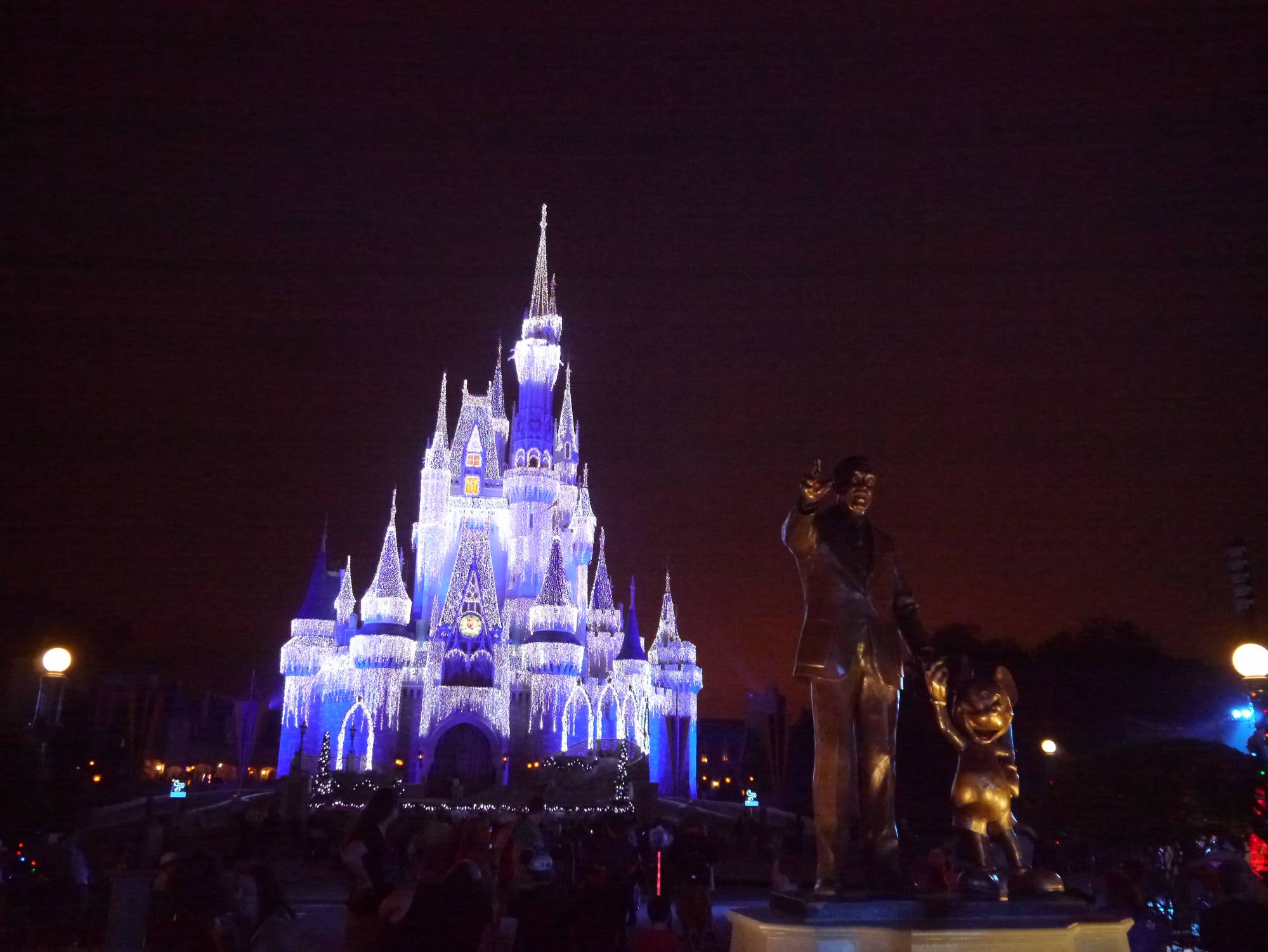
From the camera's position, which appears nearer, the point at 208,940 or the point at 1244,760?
the point at 208,940

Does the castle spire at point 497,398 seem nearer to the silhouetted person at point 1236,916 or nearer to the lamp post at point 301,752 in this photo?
the lamp post at point 301,752

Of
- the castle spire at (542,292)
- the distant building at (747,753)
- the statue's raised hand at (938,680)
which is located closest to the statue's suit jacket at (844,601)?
the statue's raised hand at (938,680)

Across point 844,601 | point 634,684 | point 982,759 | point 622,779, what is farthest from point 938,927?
point 634,684

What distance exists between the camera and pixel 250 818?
27.0 m

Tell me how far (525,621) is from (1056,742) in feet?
79.7

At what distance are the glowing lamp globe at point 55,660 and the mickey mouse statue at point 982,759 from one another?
949 centimetres

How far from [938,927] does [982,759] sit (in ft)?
3.67

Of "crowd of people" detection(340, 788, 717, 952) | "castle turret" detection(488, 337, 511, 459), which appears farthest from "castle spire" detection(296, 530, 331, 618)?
"crowd of people" detection(340, 788, 717, 952)

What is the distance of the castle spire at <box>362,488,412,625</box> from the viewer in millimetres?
48344

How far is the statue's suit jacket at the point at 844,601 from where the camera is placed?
→ 6172mm

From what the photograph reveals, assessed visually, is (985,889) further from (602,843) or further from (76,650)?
(76,650)

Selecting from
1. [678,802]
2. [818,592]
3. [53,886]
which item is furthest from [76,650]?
[818,592]

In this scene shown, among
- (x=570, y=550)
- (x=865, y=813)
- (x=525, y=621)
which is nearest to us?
(x=865, y=813)

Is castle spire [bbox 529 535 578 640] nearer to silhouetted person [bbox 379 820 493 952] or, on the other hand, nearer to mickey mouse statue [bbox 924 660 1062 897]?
mickey mouse statue [bbox 924 660 1062 897]
